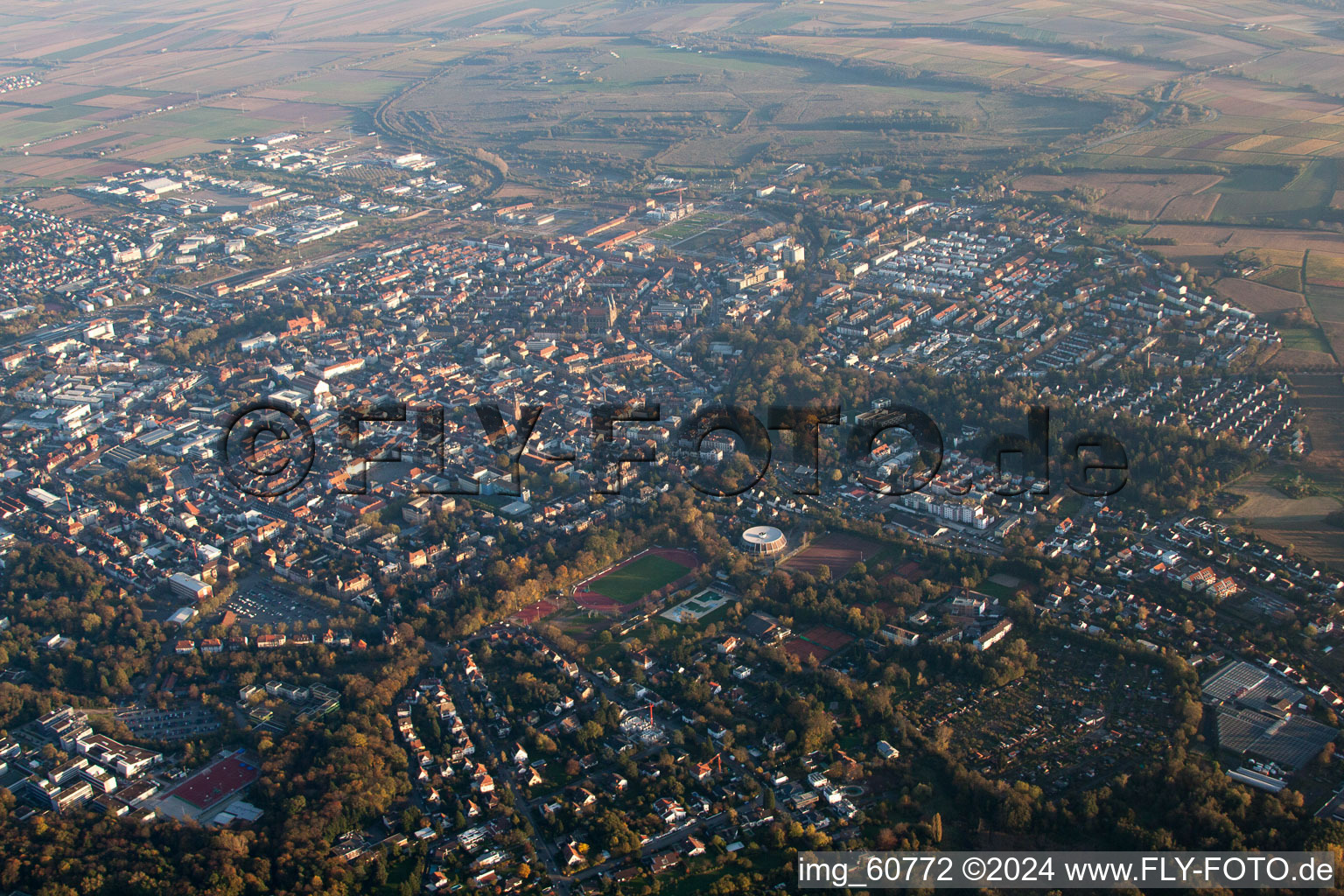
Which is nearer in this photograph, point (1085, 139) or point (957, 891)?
point (957, 891)

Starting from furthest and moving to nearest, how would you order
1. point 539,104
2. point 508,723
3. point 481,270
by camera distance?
point 539,104, point 481,270, point 508,723

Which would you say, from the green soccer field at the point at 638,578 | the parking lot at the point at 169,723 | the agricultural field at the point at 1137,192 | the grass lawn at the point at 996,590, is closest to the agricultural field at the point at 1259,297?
the agricultural field at the point at 1137,192

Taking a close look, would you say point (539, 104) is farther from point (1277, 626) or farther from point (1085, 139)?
point (1277, 626)

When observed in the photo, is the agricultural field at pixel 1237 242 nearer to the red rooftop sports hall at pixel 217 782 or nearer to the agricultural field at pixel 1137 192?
the agricultural field at pixel 1137 192

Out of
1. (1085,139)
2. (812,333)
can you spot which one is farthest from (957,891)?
(1085,139)

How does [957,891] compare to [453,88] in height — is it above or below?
below

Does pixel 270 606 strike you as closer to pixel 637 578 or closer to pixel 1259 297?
pixel 637 578
